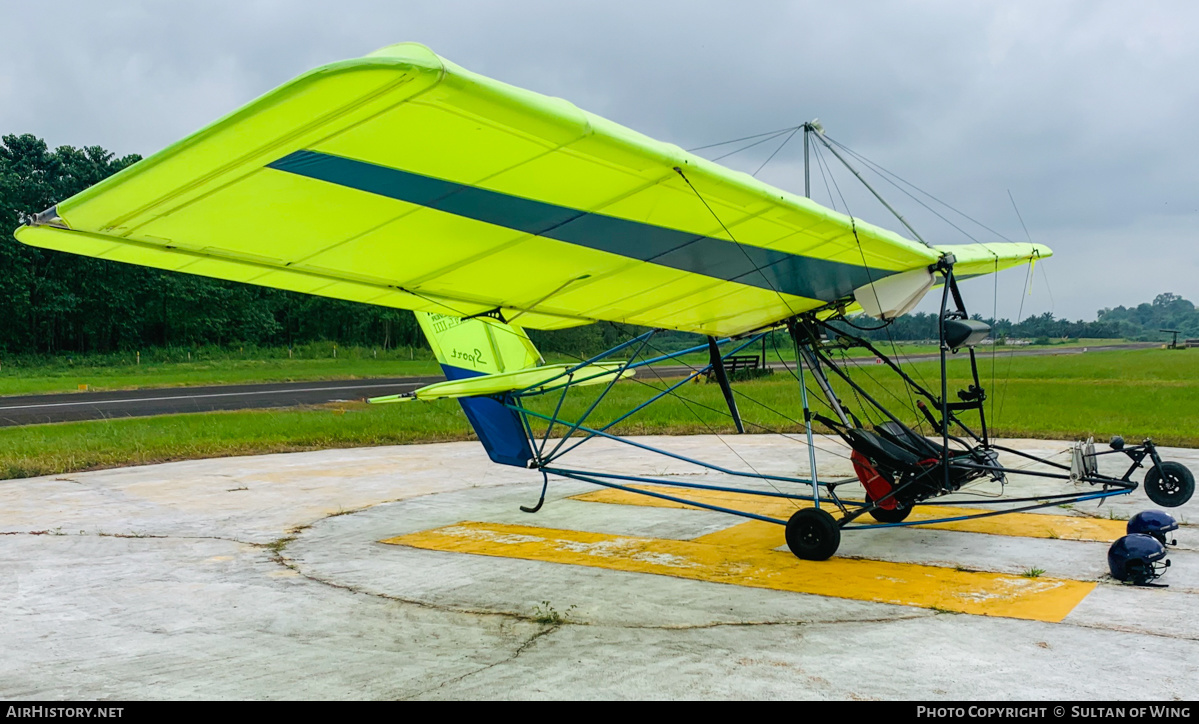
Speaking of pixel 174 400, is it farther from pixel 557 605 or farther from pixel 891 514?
pixel 891 514

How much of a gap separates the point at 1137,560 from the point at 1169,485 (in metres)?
3.25

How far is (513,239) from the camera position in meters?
4.73

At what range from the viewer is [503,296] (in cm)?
Answer: 583

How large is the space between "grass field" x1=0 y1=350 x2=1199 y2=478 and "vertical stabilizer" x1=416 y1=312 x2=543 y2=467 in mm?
2962

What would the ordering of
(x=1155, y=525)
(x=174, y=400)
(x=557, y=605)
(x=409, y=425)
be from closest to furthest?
(x=557, y=605) < (x=1155, y=525) < (x=409, y=425) < (x=174, y=400)

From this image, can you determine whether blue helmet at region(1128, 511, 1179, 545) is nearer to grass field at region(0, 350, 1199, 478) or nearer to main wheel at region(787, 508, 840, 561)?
main wheel at region(787, 508, 840, 561)

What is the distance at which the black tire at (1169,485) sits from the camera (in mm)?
7680

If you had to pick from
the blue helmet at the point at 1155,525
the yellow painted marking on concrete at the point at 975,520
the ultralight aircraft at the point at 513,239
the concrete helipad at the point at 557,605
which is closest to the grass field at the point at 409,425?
the yellow painted marking on concrete at the point at 975,520

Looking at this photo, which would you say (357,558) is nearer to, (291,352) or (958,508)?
(958,508)

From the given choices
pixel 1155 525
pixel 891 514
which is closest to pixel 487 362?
pixel 891 514

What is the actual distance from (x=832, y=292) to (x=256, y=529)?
5729 mm

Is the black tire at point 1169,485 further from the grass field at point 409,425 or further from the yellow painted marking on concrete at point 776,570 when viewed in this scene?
the yellow painted marking on concrete at point 776,570

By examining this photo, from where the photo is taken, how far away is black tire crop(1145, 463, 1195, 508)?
25.2 ft
